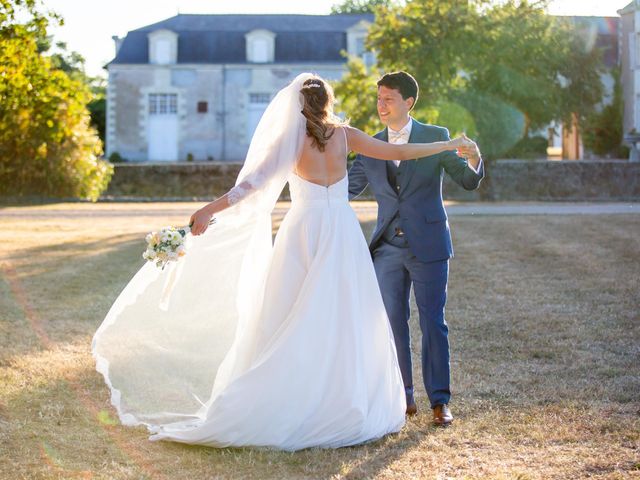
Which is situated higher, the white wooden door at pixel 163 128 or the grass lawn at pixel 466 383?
the white wooden door at pixel 163 128

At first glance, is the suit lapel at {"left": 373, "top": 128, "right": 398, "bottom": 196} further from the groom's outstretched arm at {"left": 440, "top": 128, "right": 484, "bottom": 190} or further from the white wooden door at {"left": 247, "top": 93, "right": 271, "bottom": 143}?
the white wooden door at {"left": 247, "top": 93, "right": 271, "bottom": 143}

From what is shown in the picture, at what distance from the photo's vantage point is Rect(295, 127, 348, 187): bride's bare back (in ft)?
18.1

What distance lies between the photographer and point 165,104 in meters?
48.3

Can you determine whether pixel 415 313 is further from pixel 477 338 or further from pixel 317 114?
A: pixel 317 114

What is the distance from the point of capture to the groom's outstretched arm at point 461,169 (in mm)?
5750

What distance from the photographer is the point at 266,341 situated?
17.9ft

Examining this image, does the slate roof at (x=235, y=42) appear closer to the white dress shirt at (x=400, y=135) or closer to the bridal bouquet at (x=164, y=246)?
the white dress shirt at (x=400, y=135)

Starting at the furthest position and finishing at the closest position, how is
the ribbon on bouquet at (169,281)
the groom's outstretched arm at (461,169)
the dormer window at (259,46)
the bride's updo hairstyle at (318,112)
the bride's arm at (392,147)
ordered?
the dormer window at (259,46) < the ribbon on bouquet at (169,281) < the groom's outstretched arm at (461,169) < the bride's arm at (392,147) < the bride's updo hairstyle at (318,112)

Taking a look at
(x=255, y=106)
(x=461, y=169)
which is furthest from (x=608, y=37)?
(x=461, y=169)

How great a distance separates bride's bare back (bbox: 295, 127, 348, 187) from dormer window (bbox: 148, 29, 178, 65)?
43.6 metres

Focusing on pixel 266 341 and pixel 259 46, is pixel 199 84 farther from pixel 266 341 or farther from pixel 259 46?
pixel 266 341

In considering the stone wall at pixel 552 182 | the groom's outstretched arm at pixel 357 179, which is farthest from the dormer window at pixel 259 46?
the groom's outstretched arm at pixel 357 179

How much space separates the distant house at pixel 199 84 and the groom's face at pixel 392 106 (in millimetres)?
41976

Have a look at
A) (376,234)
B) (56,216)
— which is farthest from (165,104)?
(376,234)
